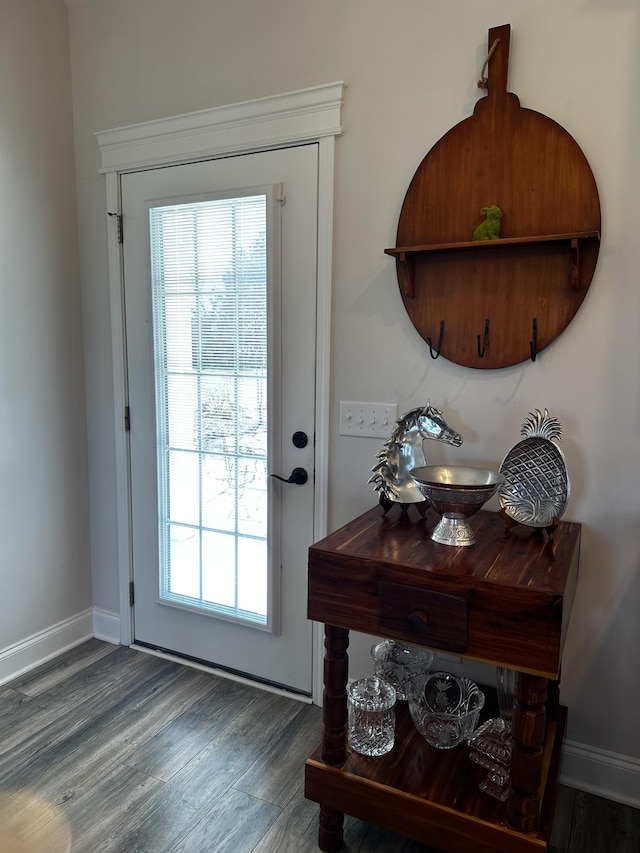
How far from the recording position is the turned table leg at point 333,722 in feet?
5.13

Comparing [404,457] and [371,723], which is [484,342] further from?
[371,723]

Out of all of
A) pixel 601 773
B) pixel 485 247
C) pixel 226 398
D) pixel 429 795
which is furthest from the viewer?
pixel 226 398

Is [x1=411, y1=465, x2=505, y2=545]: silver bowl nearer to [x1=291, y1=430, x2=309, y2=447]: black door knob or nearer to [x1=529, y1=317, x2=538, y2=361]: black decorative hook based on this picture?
[x1=529, y1=317, x2=538, y2=361]: black decorative hook

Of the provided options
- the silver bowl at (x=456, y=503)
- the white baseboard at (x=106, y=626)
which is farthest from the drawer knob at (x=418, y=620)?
the white baseboard at (x=106, y=626)

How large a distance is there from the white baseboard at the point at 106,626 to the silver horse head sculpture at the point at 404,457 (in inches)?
63.0

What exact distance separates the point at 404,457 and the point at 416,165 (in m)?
0.94

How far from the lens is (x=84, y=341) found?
2604mm

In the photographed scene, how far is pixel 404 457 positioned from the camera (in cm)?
177

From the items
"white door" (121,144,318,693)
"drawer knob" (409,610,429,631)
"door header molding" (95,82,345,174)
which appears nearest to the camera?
"drawer knob" (409,610,429,631)

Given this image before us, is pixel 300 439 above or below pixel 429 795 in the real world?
above

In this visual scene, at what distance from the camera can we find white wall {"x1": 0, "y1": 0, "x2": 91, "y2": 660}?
90.0 inches

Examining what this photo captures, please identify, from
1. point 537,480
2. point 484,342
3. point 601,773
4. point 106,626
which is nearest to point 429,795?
point 601,773

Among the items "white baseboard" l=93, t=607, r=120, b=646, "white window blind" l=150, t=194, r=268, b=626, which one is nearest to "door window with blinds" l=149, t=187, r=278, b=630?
"white window blind" l=150, t=194, r=268, b=626

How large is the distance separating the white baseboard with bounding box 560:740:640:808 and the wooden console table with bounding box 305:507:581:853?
0.20 m
